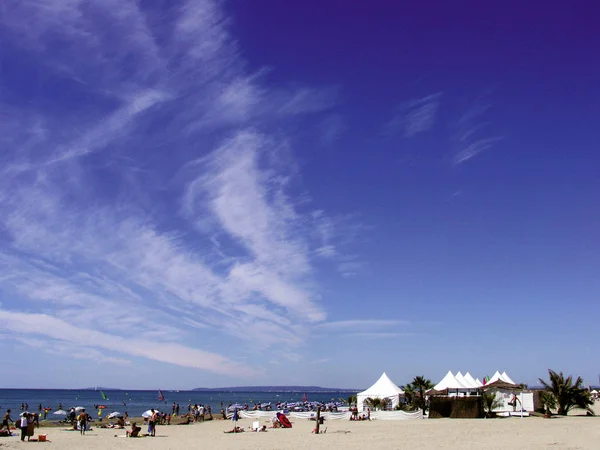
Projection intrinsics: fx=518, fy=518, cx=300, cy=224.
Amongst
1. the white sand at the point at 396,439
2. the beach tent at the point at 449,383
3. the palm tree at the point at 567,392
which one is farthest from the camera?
the beach tent at the point at 449,383

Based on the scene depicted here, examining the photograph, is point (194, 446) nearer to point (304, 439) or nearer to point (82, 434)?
point (304, 439)

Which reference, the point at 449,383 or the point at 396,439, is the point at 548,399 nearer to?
the point at 449,383

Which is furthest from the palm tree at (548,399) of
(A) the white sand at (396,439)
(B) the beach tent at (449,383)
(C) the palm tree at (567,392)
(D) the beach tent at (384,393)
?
(D) the beach tent at (384,393)

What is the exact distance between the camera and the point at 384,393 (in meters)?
44.6

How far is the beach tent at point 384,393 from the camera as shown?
145 feet

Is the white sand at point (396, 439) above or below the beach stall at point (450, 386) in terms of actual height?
below

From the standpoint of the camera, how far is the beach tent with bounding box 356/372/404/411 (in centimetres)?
4422

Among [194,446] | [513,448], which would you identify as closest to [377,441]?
[513,448]

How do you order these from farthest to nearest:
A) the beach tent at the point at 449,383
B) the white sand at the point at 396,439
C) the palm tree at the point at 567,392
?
the beach tent at the point at 449,383 → the palm tree at the point at 567,392 → the white sand at the point at 396,439

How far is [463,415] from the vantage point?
34438 mm

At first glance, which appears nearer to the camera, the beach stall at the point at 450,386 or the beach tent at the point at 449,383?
the beach stall at the point at 450,386

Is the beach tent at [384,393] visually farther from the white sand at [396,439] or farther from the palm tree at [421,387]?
the white sand at [396,439]

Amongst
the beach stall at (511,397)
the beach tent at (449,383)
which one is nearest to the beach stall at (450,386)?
the beach tent at (449,383)

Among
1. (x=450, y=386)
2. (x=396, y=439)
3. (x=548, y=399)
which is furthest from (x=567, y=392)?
(x=396, y=439)
